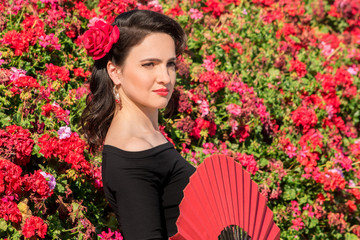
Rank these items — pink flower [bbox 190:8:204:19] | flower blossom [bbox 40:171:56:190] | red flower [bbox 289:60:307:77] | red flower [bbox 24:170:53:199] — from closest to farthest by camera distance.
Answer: red flower [bbox 24:170:53:199]
flower blossom [bbox 40:171:56:190]
pink flower [bbox 190:8:204:19]
red flower [bbox 289:60:307:77]

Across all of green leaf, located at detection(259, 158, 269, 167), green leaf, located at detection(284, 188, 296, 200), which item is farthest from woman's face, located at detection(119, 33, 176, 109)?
green leaf, located at detection(284, 188, 296, 200)

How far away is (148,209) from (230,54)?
3215 millimetres

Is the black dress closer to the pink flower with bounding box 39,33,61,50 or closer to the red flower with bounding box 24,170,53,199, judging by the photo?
the red flower with bounding box 24,170,53,199

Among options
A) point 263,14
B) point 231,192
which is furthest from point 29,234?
point 263,14

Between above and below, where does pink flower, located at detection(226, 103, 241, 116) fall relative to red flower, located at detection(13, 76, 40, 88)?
below

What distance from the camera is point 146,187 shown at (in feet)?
6.29

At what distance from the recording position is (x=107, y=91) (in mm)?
2391

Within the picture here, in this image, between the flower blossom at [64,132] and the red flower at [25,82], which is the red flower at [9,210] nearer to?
the flower blossom at [64,132]

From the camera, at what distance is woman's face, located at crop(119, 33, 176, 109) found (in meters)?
2.18

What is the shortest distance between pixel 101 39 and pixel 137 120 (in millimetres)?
409

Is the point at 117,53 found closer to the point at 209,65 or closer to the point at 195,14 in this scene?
the point at 209,65

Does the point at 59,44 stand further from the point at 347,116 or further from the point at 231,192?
the point at 347,116

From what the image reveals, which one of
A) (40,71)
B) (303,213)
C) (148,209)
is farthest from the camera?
(303,213)

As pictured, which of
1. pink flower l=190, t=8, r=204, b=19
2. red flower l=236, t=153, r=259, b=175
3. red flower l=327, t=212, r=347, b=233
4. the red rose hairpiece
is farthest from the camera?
pink flower l=190, t=8, r=204, b=19
